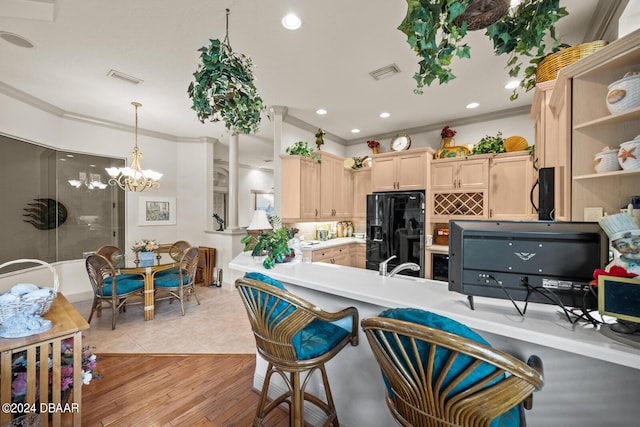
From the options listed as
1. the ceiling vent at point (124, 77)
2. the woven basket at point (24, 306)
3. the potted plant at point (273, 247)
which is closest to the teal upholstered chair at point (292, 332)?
the potted plant at point (273, 247)

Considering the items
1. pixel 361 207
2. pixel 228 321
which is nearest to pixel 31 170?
pixel 228 321

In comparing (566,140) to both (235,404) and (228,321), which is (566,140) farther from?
(228,321)

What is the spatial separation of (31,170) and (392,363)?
5088 millimetres

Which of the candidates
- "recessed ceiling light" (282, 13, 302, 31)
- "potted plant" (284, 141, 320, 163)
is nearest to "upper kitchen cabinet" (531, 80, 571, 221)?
"recessed ceiling light" (282, 13, 302, 31)

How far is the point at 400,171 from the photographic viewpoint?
420cm

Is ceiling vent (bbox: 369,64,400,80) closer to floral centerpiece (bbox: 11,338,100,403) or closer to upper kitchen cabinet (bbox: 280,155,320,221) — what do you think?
upper kitchen cabinet (bbox: 280,155,320,221)

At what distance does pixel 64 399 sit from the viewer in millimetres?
1482

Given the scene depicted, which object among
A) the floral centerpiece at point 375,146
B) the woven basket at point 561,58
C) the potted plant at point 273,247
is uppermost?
the floral centerpiece at point 375,146

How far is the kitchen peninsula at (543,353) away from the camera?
0.87 m

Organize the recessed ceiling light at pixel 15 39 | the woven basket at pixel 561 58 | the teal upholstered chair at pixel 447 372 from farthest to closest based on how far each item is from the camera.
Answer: the recessed ceiling light at pixel 15 39
the woven basket at pixel 561 58
the teal upholstered chair at pixel 447 372

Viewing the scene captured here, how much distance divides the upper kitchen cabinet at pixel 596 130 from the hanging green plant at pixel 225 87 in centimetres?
184

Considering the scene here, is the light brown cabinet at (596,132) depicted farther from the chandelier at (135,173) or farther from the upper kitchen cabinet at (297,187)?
the chandelier at (135,173)

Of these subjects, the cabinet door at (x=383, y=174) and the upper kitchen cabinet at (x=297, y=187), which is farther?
the cabinet door at (x=383, y=174)

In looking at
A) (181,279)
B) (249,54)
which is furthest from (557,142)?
(181,279)
